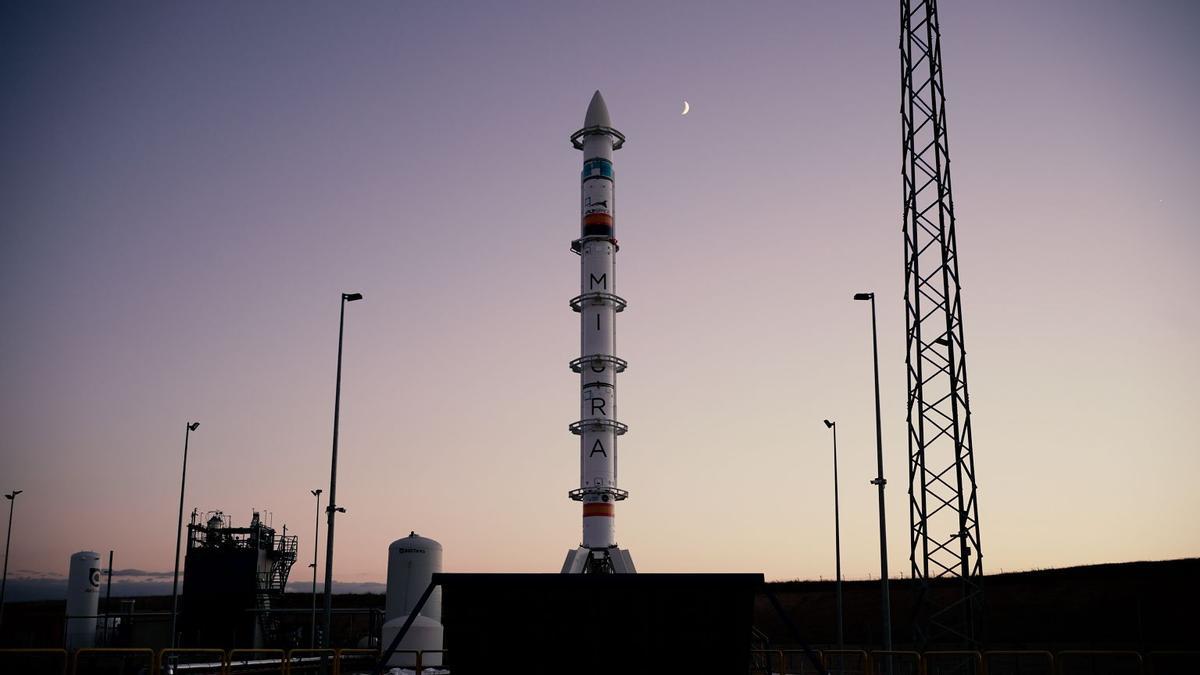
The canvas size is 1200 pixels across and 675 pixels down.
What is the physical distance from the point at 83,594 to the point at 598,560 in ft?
116

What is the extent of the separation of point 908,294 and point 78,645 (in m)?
49.9

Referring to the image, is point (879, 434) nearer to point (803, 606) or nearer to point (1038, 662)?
point (1038, 662)

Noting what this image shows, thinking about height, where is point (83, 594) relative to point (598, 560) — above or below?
below

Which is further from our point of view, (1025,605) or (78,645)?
(1025,605)

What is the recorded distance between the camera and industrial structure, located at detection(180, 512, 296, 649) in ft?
195

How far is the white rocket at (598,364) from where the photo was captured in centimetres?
4362

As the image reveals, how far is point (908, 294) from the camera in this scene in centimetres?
3634

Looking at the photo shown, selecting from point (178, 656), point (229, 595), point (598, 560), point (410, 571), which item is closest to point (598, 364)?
point (598, 560)

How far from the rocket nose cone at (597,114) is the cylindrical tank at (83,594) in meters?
39.9

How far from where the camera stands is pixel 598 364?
148 ft

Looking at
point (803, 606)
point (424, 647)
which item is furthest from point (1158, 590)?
point (424, 647)

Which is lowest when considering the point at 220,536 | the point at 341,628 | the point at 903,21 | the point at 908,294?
the point at 341,628

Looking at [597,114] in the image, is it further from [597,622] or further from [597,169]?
[597,622]

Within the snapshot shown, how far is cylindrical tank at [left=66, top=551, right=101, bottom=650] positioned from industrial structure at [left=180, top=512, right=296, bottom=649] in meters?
5.14
